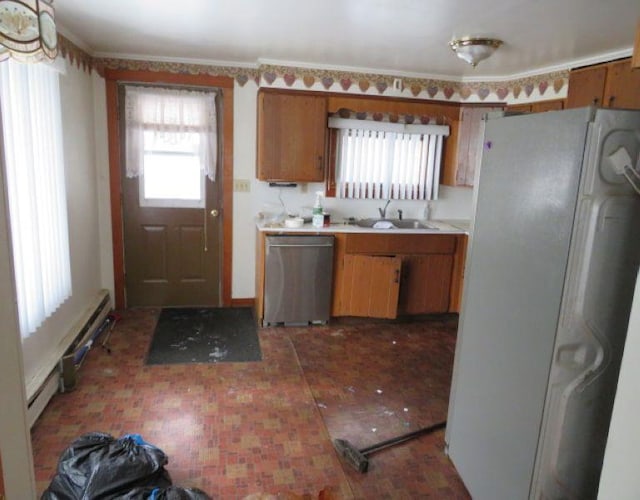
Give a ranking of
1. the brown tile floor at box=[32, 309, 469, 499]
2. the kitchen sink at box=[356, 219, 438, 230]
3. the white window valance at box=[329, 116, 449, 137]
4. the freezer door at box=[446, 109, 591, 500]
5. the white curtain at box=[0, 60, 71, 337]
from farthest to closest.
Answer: the kitchen sink at box=[356, 219, 438, 230] → the white window valance at box=[329, 116, 449, 137] → the white curtain at box=[0, 60, 71, 337] → the brown tile floor at box=[32, 309, 469, 499] → the freezer door at box=[446, 109, 591, 500]

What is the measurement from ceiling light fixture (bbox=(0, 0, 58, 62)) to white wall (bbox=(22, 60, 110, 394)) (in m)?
1.73

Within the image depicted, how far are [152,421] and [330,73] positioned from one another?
3102mm

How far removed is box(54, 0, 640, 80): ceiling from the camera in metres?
2.46

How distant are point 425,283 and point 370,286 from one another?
56 cm

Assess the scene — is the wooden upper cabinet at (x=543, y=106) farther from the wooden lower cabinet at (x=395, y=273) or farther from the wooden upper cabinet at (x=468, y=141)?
the wooden lower cabinet at (x=395, y=273)

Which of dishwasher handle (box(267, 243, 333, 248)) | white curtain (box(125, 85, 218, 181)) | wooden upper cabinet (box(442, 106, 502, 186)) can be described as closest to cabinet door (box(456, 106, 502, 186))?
wooden upper cabinet (box(442, 106, 502, 186))

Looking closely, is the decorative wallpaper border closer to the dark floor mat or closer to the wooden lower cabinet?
the wooden lower cabinet

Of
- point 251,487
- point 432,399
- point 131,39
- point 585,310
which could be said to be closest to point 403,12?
point 585,310

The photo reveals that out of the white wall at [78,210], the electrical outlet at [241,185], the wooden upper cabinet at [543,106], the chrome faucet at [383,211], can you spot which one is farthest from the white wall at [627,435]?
the electrical outlet at [241,185]

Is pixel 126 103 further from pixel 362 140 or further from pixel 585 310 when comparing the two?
pixel 585 310

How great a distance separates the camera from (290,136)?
3996 millimetres

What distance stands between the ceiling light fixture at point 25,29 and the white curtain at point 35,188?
801 mm

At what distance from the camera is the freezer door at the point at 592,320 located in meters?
1.43

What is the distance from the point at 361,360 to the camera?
346cm
